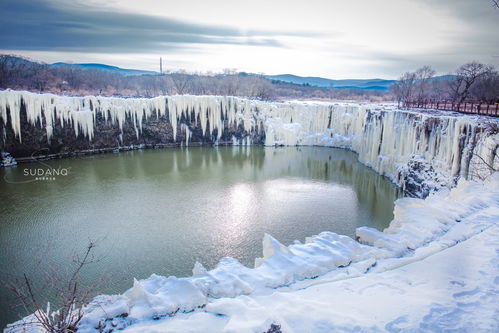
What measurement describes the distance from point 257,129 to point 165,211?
18.6 meters

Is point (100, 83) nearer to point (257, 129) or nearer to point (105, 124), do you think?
point (105, 124)

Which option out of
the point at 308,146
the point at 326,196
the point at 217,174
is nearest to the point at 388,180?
the point at 326,196

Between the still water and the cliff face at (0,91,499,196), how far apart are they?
189 centimetres

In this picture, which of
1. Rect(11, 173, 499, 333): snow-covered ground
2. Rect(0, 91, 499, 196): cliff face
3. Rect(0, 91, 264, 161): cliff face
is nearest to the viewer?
Rect(11, 173, 499, 333): snow-covered ground

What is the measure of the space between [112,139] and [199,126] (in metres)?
7.32

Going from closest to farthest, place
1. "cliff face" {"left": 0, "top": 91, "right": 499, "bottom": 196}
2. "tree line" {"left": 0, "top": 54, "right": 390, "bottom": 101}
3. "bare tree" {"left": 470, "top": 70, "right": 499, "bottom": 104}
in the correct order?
"cliff face" {"left": 0, "top": 91, "right": 499, "bottom": 196}, "bare tree" {"left": 470, "top": 70, "right": 499, "bottom": 104}, "tree line" {"left": 0, "top": 54, "right": 390, "bottom": 101}

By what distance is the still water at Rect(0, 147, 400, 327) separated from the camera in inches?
324

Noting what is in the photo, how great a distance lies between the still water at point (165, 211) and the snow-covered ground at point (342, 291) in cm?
226

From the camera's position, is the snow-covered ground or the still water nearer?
the snow-covered ground

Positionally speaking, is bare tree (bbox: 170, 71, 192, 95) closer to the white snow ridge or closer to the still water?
the still water

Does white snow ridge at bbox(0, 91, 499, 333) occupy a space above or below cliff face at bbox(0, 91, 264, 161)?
below

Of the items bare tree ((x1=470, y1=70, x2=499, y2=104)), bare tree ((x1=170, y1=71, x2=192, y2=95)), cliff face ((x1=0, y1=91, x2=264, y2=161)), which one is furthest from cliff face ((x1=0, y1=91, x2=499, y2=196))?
bare tree ((x1=170, y1=71, x2=192, y2=95))

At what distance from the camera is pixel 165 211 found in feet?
38.7

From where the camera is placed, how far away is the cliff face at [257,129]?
12852 mm
